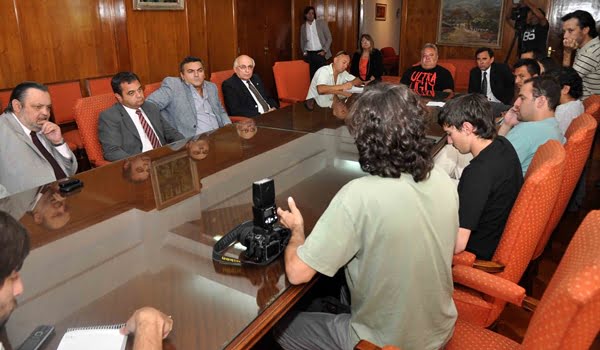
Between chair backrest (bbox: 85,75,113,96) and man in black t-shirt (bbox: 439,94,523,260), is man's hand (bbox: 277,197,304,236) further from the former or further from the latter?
chair backrest (bbox: 85,75,113,96)

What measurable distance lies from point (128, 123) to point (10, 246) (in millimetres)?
2232

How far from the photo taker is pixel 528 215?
1.49 meters

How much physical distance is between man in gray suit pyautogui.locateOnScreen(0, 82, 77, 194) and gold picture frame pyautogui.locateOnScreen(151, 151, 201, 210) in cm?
61

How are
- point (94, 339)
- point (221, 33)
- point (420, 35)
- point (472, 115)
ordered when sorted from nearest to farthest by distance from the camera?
point (94, 339), point (472, 115), point (221, 33), point (420, 35)

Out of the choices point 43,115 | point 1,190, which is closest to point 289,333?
point 1,190

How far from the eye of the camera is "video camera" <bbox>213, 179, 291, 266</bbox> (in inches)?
50.8

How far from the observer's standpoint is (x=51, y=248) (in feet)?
4.55

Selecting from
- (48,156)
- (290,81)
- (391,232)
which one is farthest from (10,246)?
Result: (290,81)

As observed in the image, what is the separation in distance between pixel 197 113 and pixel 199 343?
9.49 ft

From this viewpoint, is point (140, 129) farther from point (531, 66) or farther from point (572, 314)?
point (531, 66)

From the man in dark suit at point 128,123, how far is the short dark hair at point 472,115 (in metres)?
1.90

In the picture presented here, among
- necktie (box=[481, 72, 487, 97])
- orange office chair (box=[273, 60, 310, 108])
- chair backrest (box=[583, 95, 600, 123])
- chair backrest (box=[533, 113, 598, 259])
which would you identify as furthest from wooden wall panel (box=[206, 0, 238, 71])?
chair backrest (box=[533, 113, 598, 259])

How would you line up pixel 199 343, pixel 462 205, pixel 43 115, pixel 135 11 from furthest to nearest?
pixel 135 11
pixel 43 115
pixel 462 205
pixel 199 343

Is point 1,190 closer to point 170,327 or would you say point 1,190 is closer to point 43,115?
point 43,115
